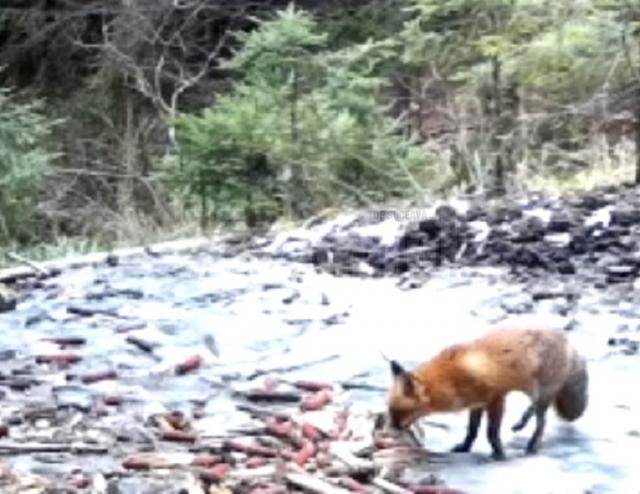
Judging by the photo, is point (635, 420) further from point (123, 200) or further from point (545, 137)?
point (123, 200)

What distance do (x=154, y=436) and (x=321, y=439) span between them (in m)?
0.48

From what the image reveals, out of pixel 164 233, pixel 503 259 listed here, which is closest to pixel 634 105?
pixel 164 233

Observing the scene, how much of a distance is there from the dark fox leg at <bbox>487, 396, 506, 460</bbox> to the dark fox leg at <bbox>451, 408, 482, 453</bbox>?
0.15 feet

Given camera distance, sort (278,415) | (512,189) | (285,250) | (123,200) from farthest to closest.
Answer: (123,200) → (512,189) → (285,250) → (278,415)

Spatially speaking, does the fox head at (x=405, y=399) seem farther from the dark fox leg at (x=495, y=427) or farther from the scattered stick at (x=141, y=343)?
the scattered stick at (x=141, y=343)

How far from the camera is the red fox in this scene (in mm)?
3799

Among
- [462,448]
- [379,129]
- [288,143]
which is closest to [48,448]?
[462,448]

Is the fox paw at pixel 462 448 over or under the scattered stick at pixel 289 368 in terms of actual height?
under

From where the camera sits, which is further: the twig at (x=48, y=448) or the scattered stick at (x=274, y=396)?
the scattered stick at (x=274, y=396)

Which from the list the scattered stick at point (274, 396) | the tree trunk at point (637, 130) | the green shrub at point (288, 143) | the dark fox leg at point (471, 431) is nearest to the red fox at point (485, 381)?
the dark fox leg at point (471, 431)

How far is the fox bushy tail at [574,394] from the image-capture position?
396 cm

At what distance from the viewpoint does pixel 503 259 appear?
6.93 meters

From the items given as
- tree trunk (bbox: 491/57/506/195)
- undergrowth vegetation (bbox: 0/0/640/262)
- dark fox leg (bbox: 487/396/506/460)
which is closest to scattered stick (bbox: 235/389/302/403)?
dark fox leg (bbox: 487/396/506/460)

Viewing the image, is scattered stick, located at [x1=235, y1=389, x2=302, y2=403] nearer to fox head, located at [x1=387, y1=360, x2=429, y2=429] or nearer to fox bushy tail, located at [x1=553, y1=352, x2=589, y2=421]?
fox head, located at [x1=387, y1=360, x2=429, y2=429]
